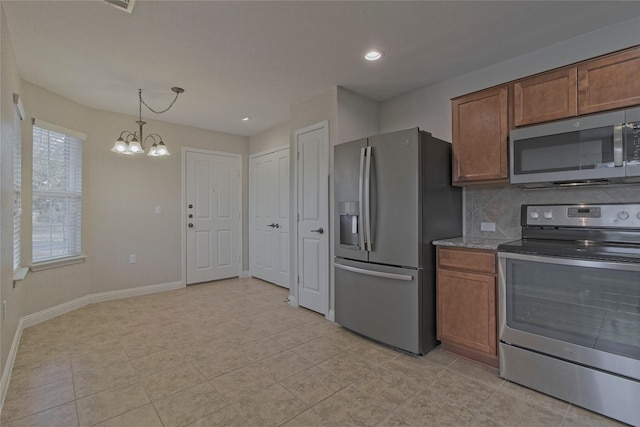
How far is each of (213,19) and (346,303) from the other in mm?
2570

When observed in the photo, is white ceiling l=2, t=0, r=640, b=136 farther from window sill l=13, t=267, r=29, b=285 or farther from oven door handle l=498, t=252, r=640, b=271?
window sill l=13, t=267, r=29, b=285

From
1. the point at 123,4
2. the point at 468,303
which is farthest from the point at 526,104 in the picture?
the point at 123,4

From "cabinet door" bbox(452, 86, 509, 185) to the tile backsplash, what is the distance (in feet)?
1.01

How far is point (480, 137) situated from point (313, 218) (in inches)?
72.8

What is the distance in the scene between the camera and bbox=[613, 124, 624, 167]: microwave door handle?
1856 mm

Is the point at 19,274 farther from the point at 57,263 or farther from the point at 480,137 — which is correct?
the point at 480,137

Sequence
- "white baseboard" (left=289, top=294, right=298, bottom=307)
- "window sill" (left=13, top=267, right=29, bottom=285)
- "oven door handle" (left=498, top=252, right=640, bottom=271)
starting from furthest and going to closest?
1. "white baseboard" (left=289, top=294, right=298, bottom=307)
2. "window sill" (left=13, top=267, right=29, bottom=285)
3. "oven door handle" (left=498, top=252, right=640, bottom=271)

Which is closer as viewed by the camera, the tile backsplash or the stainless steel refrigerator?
the tile backsplash

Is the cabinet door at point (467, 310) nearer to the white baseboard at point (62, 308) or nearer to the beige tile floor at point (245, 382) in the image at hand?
the beige tile floor at point (245, 382)

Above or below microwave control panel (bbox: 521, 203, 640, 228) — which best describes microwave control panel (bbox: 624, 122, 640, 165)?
above

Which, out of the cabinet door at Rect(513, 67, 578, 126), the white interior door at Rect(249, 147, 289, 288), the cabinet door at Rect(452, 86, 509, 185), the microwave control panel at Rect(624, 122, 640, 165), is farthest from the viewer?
the white interior door at Rect(249, 147, 289, 288)

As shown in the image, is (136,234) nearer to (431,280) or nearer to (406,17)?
(431,280)

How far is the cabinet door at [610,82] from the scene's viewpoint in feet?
6.07

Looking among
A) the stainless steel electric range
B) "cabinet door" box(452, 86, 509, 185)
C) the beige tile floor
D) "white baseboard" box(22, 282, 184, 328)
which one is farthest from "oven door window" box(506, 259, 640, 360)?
"white baseboard" box(22, 282, 184, 328)
